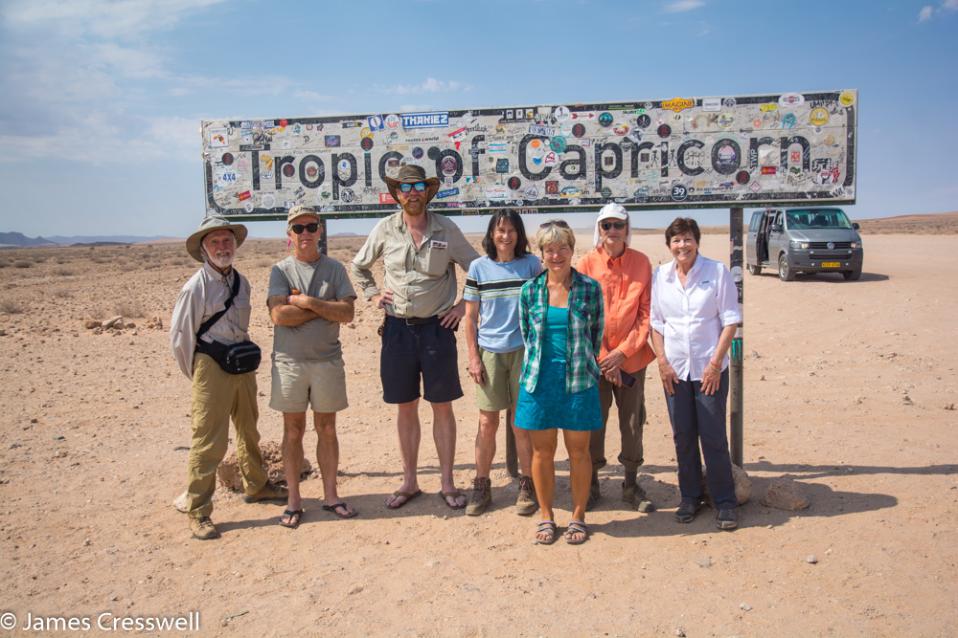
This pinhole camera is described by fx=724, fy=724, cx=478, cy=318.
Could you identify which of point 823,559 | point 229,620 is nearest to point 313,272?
point 229,620

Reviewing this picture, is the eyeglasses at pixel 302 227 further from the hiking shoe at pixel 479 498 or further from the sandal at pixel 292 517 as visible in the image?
the hiking shoe at pixel 479 498

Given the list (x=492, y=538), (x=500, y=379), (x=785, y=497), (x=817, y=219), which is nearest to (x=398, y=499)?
(x=492, y=538)

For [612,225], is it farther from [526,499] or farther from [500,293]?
[526,499]

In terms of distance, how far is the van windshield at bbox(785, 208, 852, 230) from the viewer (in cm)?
1730

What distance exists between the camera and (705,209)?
5199 millimetres

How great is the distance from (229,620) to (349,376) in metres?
5.57

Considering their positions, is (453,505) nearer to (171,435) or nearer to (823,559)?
(823,559)

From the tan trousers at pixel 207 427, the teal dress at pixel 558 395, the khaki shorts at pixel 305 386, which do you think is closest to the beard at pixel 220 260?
the tan trousers at pixel 207 427

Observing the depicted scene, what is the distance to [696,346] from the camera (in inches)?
169

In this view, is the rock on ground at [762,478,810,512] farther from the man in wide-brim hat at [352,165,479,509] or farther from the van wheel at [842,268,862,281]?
the van wheel at [842,268,862,281]

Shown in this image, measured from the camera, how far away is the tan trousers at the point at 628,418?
181 inches

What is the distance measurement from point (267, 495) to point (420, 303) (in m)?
1.81

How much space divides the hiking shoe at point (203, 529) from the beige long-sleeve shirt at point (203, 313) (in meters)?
0.93

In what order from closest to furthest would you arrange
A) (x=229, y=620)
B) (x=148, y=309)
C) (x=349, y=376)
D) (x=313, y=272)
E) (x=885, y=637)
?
(x=885, y=637), (x=229, y=620), (x=313, y=272), (x=349, y=376), (x=148, y=309)
